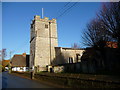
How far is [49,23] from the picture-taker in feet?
139

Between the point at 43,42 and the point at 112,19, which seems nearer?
the point at 112,19

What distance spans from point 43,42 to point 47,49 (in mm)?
2429

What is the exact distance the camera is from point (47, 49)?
3978 cm

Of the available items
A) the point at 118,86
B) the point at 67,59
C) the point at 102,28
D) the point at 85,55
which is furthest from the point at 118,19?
the point at 67,59

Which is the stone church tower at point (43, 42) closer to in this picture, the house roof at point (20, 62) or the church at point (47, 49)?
the church at point (47, 49)

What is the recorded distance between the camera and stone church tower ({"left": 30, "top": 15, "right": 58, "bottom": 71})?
38000 mm

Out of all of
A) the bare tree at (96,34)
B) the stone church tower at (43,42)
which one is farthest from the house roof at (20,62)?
the bare tree at (96,34)

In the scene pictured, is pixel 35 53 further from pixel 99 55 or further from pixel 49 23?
pixel 99 55

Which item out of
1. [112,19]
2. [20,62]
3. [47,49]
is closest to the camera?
[112,19]

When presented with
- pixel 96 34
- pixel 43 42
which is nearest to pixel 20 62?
pixel 43 42

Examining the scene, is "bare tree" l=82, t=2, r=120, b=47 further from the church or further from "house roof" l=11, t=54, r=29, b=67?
"house roof" l=11, t=54, r=29, b=67

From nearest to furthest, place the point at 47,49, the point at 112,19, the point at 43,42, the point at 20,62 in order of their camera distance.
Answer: the point at 112,19 → the point at 47,49 → the point at 43,42 → the point at 20,62

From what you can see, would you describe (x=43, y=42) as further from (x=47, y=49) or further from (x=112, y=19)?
(x=112, y=19)

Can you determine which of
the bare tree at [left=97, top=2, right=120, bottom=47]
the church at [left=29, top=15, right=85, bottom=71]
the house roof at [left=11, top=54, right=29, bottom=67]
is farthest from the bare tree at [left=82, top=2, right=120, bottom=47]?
the house roof at [left=11, top=54, right=29, bottom=67]
